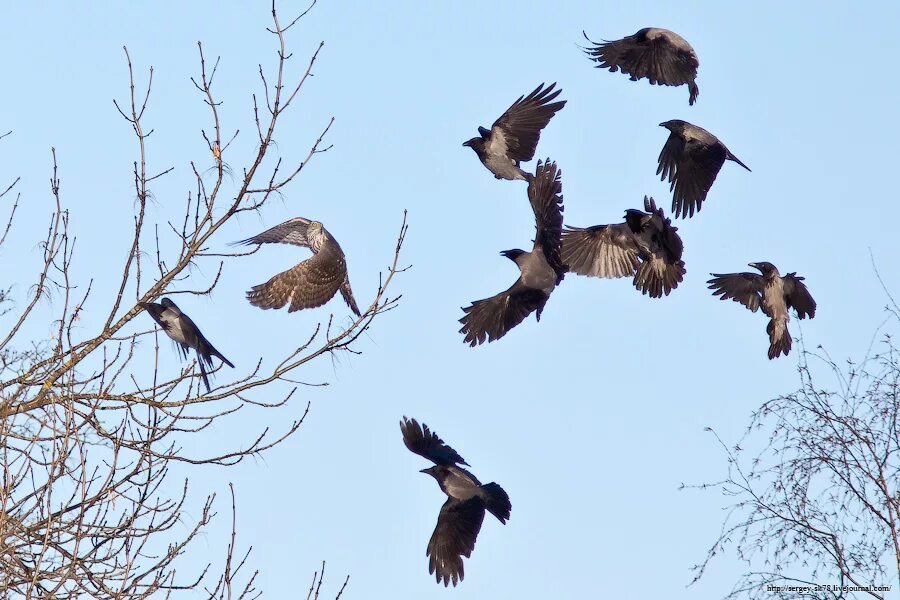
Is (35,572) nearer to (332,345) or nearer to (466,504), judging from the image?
(332,345)

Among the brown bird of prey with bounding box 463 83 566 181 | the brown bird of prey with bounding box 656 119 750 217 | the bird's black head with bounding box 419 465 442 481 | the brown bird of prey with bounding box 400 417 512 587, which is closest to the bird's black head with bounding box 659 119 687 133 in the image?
the brown bird of prey with bounding box 656 119 750 217

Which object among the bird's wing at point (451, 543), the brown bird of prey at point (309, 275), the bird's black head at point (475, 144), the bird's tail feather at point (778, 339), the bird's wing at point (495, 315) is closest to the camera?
the bird's wing at point (451, 543)

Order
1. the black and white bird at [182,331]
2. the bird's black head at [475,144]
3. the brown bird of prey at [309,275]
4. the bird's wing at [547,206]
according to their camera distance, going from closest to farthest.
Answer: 1. the black and white bird at [182,331]
2. the bird's wing at [547,206]
3. the brown bird of prey at [309,275]
4. the bird's black head at [475,144]

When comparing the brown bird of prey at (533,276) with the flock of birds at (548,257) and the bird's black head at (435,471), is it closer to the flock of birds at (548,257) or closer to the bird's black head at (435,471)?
the flock of birds at (548,257)

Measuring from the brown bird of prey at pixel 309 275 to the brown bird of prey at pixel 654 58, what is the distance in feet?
7.82

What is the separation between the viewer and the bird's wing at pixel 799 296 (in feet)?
30.8

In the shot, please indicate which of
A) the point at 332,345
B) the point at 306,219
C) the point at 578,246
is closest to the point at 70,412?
the point at 332,345

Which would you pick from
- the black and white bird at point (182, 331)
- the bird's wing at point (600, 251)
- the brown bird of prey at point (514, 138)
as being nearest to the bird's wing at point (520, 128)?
the brown bird of prey at point (514, 138)

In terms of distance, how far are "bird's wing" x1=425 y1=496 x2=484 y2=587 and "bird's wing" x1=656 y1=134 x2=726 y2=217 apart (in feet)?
8.17

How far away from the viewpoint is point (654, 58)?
30.6 feet

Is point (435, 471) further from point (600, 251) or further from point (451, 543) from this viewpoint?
point (600, 251)

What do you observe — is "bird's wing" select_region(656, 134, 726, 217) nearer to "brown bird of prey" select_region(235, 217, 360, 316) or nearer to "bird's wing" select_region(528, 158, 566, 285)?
"bird's wing" select_region(528, 158, 566, 285)

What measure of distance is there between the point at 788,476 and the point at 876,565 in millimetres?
712

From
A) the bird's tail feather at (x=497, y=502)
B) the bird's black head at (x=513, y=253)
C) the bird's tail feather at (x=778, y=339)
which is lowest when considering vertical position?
the bird's tail feather at (x=497, y=502)
